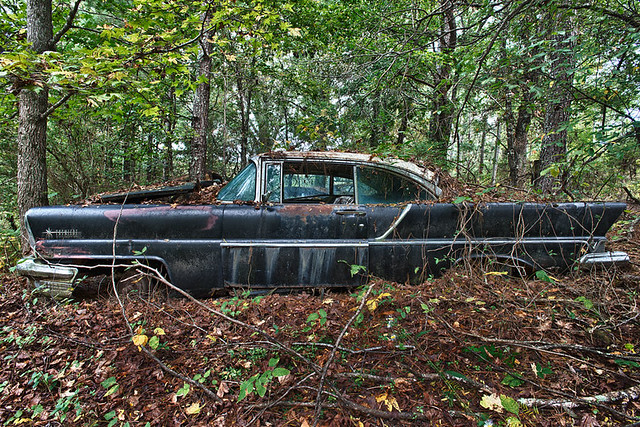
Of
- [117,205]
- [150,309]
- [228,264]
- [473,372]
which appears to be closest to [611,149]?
[473,372]

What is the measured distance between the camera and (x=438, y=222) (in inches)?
118

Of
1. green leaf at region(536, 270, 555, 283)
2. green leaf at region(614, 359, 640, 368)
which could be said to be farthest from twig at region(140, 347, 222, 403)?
green leaf at region(536, 270, 555, 283)

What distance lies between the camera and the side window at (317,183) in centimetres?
323

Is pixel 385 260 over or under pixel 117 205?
under

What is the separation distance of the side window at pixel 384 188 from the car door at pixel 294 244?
25 cm

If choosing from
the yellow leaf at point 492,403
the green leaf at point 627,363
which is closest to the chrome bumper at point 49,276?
the yellow leaf at point 492,403

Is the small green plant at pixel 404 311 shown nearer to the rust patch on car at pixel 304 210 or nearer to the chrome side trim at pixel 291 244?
the chrome side trim at pixel 291 244

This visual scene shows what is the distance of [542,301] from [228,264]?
2.81 m

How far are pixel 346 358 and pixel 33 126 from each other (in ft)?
16.1

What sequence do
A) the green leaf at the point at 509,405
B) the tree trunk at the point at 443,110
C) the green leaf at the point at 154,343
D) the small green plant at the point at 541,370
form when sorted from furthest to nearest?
1. the tree trunk at the point at 443,110
2. the green leaf at the point at 154,343
3. the small green plant at the point at 541,370
4. the green leaf at the point at 509,405

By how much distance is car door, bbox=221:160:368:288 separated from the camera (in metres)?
2.91

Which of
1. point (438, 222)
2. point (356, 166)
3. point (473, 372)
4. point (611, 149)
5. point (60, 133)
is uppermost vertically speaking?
point (60, 133)

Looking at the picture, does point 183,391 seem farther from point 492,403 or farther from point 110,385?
point 492,403

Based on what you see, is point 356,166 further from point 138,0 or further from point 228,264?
point 138,0
